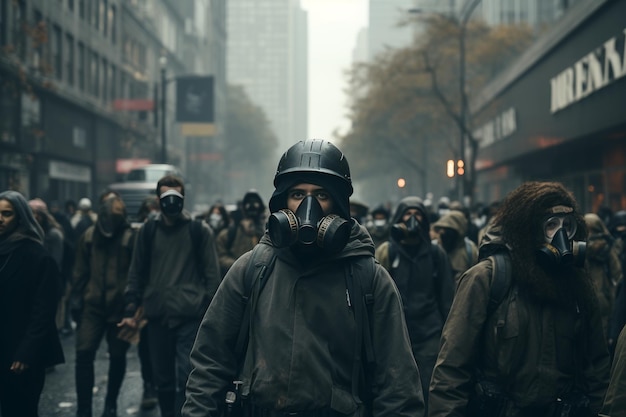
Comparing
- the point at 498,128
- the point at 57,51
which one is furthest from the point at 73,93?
the point at 498,128

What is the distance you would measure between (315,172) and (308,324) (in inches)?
22.3

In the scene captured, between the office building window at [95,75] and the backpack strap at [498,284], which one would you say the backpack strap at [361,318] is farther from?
the office building window at [95,75]

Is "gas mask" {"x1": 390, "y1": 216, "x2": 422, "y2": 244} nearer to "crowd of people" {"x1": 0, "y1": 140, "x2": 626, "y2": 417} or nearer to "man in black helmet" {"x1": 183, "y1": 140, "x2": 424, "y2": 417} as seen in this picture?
"crowd of people" {"x1": 0, "y1": 140, "x2": 626, "y2": 417}

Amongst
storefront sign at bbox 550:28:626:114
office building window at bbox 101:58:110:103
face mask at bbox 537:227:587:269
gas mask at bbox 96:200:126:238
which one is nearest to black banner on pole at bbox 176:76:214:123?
office building window at bbox 101:58:110:103

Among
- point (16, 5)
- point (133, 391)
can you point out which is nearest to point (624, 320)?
point (133, 391)

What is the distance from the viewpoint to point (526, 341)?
3705 mm

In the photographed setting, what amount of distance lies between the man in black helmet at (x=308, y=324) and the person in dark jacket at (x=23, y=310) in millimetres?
2683

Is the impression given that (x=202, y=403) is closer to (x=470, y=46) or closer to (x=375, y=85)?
(x=470, y=46)

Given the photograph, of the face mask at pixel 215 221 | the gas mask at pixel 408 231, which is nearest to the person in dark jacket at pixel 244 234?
the face mask at pixel 215 221

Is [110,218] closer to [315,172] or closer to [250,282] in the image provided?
[250,282]

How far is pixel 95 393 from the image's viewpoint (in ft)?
28.9

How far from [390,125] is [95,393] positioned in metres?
44.8

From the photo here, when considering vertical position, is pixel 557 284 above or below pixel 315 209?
below

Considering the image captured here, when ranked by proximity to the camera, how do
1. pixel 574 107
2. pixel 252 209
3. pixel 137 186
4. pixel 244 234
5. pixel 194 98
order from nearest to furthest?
pixel 244 234, pixel 252 209, pixel 574 107, pixel 137 186, pixel 194 98
